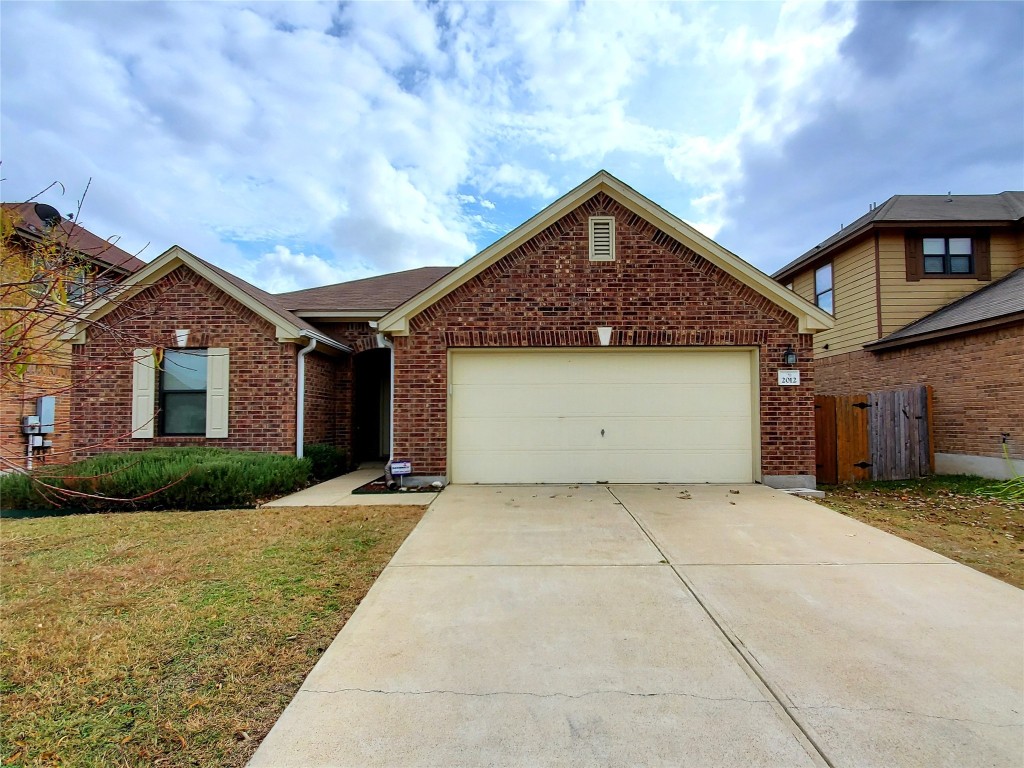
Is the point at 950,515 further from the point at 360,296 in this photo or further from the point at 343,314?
the point at 360,296

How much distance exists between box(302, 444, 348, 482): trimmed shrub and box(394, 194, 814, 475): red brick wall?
2127 mm

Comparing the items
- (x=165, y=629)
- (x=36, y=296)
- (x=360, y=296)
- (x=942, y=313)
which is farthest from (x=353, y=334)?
(x=942, y=313)

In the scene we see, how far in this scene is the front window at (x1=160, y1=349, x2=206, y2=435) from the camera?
8734 mm

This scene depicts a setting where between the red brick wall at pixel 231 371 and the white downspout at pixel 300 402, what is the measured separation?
9cm

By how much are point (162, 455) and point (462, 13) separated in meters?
9.41

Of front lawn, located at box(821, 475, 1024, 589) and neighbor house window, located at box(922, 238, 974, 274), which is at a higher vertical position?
neighbor house window, located at box(922, 238, 974, 274)

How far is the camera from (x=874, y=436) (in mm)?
9281

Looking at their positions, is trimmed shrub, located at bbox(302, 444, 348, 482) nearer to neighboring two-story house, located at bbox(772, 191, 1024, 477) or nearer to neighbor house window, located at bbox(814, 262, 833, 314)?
neighboring two-story house, located at bbox(772, 191, 1024, 477)

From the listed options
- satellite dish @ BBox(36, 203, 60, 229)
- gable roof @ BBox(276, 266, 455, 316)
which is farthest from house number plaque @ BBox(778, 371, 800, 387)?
satellite dish @ BBox(36, 203, 60, 229)

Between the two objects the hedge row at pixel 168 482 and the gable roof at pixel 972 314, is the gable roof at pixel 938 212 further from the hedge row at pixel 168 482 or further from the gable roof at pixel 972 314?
the hedge row at pixel 168 482

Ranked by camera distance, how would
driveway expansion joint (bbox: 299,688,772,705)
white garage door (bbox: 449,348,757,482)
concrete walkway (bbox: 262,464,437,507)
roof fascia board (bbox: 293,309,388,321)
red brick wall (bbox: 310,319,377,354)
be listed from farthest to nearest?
red brick wall (bbox: 310,319,377,354) → roof fascia board (bbox: 293,309,388,321) → white garage door (bbox: 449,348,757,482) → concrete walkway (bbox: 262,464,437,507) → driveway expansion joint (bbox: 299,688,772,705)

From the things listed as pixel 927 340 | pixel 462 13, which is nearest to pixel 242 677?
pixel 462 13

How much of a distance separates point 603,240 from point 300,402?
6.19 m

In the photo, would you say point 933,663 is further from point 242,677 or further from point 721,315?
point 721,315
